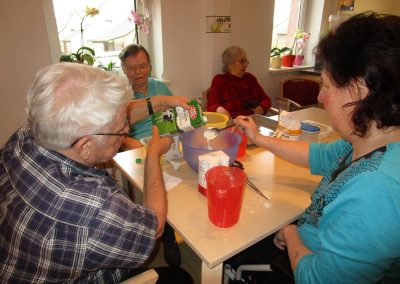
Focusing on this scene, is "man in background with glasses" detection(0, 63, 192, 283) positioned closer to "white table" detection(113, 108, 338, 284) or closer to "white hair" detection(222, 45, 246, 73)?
"white table" detection(113, 108, 338, 284)

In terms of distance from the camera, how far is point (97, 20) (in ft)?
7.84

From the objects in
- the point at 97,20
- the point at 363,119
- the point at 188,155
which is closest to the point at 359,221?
the point at 363,119

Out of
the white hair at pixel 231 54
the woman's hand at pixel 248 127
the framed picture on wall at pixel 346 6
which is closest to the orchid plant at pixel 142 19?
the white hair at pixel 231 54

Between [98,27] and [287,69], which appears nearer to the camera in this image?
[98,27]

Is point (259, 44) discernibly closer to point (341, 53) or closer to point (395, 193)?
point (341, 53)

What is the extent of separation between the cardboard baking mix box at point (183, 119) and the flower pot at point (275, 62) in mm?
2691

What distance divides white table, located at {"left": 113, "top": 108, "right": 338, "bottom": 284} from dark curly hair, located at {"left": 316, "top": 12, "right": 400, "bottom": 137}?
383mm

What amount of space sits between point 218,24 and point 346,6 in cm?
209

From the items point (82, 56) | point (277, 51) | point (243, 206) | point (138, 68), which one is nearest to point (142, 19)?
point (82, 56)

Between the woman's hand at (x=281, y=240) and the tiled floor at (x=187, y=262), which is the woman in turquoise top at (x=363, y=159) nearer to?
the woman's hand at (x=281, y=240)

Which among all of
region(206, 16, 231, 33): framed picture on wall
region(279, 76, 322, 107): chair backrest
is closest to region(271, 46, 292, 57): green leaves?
region(279, 76, 322, 107): chair backrest

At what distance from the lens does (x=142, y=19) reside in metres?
2.47

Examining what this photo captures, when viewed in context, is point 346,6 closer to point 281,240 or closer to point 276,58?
point 276,58

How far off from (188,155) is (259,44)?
245 cm
